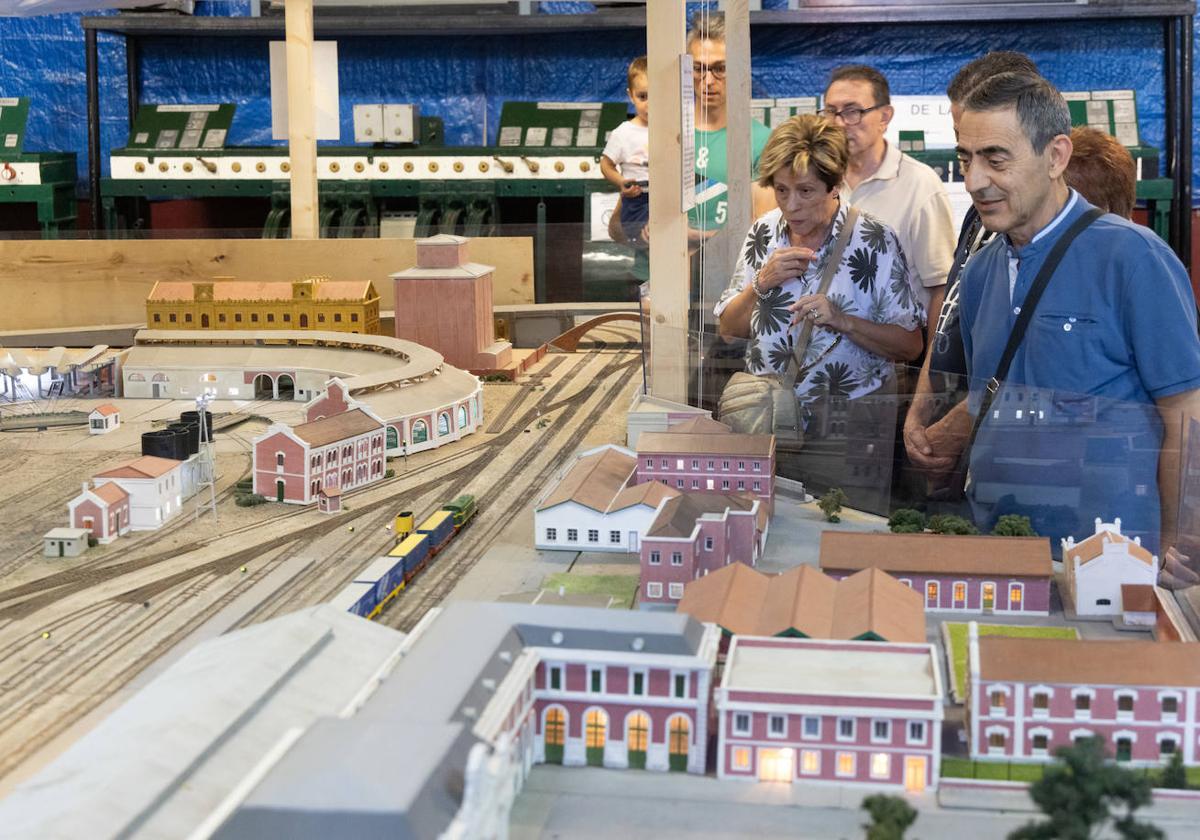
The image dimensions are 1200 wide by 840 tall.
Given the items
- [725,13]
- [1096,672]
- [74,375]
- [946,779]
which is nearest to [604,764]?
[946,779]

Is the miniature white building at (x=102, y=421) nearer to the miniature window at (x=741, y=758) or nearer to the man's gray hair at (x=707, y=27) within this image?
the man's gray hair at (x=707, y=27)

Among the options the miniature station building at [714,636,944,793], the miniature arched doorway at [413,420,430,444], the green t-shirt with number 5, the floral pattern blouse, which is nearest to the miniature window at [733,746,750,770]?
→ the miniature station building at [714,636,944,793]

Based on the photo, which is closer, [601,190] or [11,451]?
[11,451]

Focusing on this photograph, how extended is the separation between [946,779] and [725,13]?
7.34 metres

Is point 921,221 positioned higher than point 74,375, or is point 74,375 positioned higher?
point 921,221

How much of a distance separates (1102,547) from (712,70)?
17.3 feet

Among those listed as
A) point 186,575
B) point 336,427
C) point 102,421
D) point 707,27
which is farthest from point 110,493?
point 707,27

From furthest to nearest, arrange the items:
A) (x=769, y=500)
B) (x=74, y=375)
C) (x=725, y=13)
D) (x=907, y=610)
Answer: (x=74, y=375) → (x=725, y=13) → (x=769, y=500) → (x=907, y=610)

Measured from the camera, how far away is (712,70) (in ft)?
34.5

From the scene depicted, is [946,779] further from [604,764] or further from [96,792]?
[96,792]

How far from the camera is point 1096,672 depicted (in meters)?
4.81

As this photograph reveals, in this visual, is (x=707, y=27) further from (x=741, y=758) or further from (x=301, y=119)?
(x=741, y=758)

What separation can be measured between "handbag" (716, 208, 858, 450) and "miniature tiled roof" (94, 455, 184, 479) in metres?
2.99

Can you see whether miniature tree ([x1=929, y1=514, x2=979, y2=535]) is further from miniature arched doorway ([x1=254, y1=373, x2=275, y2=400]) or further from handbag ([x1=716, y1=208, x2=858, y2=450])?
miniature arched doorway ([x1=254, y1=373, x2=275, y2=400])
